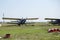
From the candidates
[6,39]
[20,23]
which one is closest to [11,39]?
[6,39]

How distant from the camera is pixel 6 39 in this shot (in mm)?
15273

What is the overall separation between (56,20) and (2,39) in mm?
45443

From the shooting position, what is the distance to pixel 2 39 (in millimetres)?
15273

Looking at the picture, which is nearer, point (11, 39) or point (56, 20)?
point (11, 39)

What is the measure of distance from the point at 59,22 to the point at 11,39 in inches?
1736

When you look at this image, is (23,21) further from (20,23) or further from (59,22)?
(59,22)

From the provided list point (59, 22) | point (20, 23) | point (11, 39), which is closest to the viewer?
point (11, 39)

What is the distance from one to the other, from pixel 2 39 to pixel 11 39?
2.79 feet

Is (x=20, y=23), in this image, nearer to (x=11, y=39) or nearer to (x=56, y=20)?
(x=56, y=20)

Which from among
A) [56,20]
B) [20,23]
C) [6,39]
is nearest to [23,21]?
[20,23]

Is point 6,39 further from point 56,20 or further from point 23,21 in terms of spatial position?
point 56,20

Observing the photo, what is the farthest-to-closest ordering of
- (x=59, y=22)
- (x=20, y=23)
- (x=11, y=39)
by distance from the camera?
1. (x=59, y=22)
2. (x=20, y=23)
3. (x=11, y=39)

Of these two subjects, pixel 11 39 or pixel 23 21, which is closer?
pixel 11 39

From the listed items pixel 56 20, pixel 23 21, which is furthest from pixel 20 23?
pixel 56 20
